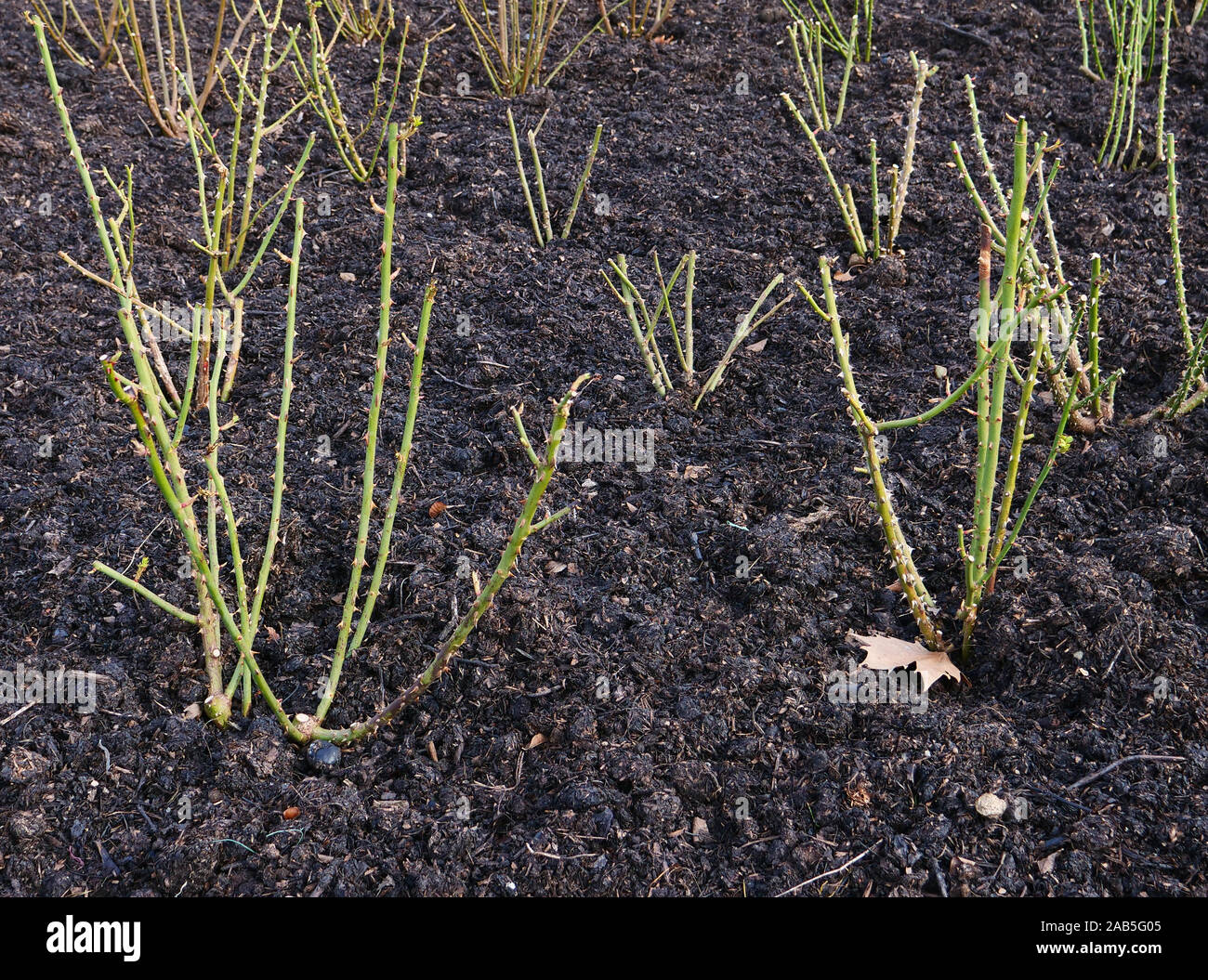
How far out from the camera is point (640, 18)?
388 cm

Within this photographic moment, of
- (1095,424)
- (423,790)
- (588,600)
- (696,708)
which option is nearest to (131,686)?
(423,790)

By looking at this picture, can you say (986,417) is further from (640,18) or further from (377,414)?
(640,18)

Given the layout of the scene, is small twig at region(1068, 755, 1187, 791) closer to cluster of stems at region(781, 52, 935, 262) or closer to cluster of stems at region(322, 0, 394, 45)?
cluster of stems at region(781, 52, 935, 262)

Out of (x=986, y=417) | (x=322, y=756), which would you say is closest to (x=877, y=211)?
(x=986, y=417)

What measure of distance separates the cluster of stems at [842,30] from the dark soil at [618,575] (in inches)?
17.8

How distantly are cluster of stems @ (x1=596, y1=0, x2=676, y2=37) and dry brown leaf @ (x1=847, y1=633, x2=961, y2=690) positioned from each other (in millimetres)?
2822

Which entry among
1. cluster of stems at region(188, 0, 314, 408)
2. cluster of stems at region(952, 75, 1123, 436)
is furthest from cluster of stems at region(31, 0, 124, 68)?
cluster of stems at region(952, 75, 1123, 436)

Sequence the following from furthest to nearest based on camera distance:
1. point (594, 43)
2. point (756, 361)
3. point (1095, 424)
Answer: point (594, 43)
point (756, 361)
point (1095, 424)

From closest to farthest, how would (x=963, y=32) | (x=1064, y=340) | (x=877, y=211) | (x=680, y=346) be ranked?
(x=1064, y=340)
(x=680, y=346)
(x=877, y=211)
(x=963, y=32)

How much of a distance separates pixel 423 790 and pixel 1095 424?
164cm

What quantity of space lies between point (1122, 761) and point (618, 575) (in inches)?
37.1

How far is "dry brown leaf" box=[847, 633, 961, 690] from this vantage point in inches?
71.0

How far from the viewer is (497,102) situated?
11.7 feet

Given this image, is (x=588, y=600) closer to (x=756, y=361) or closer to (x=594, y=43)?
(x=756, y=361)
